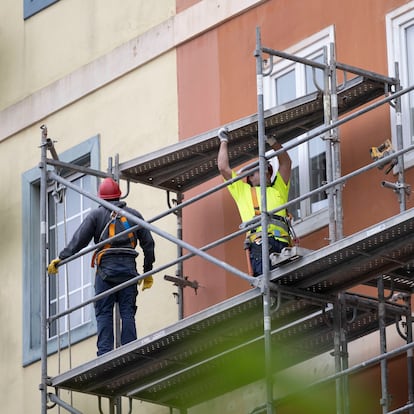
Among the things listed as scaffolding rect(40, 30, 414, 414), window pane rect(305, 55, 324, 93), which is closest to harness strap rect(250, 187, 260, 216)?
scaffolding rect(40, 30, 414, 414)

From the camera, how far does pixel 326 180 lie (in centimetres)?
1702

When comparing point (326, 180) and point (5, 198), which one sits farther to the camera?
point (5, 198)

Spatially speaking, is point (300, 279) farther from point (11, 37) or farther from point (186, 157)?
point (11, 37)

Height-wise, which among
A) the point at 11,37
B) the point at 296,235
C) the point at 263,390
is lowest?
the point at 263,390

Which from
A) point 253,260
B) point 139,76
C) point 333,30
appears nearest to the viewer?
point 253,260

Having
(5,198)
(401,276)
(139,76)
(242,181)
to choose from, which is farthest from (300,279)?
(5,198)

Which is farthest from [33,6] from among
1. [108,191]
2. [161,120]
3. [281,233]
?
[281,233]

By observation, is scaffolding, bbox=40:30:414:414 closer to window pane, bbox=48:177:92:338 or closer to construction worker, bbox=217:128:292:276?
construction worker, bbox=217:128:292:276

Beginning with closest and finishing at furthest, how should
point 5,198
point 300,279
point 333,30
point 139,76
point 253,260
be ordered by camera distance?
point 300,279 < point 253,260 < point 333,30 < point 139,76 < point 5,198

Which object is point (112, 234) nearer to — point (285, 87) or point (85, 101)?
point (285, 87)

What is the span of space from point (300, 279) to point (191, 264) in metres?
3.54

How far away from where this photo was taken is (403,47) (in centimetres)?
1675

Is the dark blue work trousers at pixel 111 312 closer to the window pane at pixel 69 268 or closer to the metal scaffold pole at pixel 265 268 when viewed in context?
the window pane at pixel 69 268

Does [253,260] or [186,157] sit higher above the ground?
[186,157]
